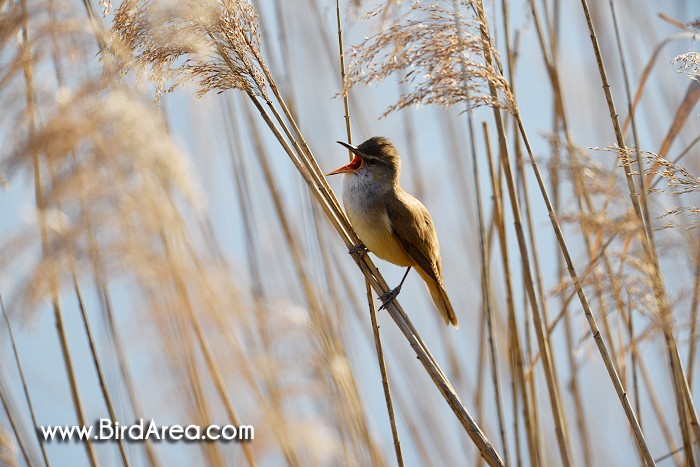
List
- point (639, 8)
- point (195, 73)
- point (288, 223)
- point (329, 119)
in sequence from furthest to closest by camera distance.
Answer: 1. point (329, 119)
2. point (639, 8)
3. point (288, 223)
4. point (195, 73)

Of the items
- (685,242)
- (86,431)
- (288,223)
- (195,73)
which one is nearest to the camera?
(685,242)

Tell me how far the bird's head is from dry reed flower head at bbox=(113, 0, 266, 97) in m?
0.84

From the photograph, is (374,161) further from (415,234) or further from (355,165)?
(415,234)

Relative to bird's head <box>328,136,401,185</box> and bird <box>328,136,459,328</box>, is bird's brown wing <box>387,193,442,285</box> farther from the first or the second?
bird's head <box>328,136,401,185</box>

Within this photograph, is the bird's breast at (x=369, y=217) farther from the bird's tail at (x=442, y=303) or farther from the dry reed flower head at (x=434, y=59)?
the dry reed flower head at (x=434, y=59)

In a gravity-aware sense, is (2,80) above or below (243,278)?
above

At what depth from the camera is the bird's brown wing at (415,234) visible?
9.50 feet

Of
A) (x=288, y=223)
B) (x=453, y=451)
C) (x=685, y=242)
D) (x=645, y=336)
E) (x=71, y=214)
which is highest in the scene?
(x=71, y=214)

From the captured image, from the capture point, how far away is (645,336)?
2.14m

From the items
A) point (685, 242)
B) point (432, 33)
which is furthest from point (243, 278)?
point (685, 242)

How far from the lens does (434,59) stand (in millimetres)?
2109

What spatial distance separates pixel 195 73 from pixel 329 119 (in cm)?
194

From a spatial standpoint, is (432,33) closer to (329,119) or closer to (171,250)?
(171,250)

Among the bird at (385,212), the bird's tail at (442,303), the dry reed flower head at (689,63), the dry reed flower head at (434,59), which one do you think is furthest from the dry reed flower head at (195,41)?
the bird's tail at (442,303)
